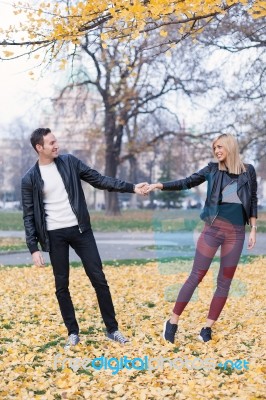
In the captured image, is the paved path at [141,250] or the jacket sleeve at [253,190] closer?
the jacket sleeve at [253,190]

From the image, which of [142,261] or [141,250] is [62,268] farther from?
[141,250]

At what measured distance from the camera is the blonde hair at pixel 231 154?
5.41 m

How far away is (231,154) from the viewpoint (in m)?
5.44

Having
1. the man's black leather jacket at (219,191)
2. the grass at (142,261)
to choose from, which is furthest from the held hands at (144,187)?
the grass at (142,261)

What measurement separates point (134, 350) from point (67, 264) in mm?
927

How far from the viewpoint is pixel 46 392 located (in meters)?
4.38

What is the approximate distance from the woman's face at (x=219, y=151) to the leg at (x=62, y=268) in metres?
1.40

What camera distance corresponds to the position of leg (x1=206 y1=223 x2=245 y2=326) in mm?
5492

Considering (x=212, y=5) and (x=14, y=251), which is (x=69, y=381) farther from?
(x=14, y=251)

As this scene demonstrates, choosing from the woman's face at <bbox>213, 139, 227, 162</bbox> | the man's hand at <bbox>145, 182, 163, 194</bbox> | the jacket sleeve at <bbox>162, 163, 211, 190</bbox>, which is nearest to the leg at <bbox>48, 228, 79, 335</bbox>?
the man's hand at <bbox>145, 182, 163, 194</bbox>

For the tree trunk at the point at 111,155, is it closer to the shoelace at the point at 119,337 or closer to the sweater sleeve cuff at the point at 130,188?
the sweater sleeve cuff at the point at 130,188

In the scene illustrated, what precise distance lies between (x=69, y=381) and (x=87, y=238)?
52.7 inches

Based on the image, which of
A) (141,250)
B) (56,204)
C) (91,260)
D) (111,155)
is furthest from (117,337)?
(111,155)

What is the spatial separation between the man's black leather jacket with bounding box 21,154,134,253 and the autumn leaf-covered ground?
0.98 m
